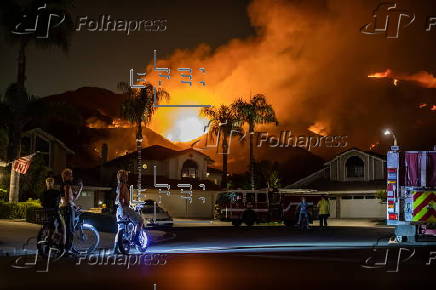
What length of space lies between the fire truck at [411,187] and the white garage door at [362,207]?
36.6 m

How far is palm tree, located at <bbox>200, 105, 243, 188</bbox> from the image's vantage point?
63.1 metres

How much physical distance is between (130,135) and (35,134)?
54.9 metres

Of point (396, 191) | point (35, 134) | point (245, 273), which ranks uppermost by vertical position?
point (35, 134)

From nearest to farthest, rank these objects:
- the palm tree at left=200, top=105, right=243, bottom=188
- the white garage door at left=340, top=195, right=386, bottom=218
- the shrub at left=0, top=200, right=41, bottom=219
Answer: the shrub at left=0, top=200, right=41, bottom=219, the white garage door at left=340, top=195, right=386, bottom=218, the palm tree at left=200, top=105, right=243, bottom=188

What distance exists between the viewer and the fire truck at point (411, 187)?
73.4 ft

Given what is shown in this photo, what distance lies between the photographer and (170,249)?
20.5m

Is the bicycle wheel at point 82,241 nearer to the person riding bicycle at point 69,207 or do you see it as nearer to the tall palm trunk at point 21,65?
the person riding bicycle at point 69,207

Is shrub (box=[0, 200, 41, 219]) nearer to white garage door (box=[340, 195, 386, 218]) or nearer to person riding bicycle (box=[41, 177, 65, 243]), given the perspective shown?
person riding bicycle (box=[41, 177, 65, 243])

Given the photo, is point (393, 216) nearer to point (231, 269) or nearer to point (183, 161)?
point (231, 269)

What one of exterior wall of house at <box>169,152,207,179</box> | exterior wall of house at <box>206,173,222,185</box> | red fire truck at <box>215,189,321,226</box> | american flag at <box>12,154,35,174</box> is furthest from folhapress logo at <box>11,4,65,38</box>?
exterior wall of house at <box>206,173,222,185</box>

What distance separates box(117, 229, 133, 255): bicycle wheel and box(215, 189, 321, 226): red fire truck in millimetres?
25990

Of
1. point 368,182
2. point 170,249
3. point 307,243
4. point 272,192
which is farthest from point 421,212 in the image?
point 368,182

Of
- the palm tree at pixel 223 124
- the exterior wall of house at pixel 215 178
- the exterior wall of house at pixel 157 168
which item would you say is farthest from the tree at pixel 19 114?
the exterior wall of house at pixel 215 178

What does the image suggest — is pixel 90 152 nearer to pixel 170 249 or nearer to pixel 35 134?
pixel 35 134
